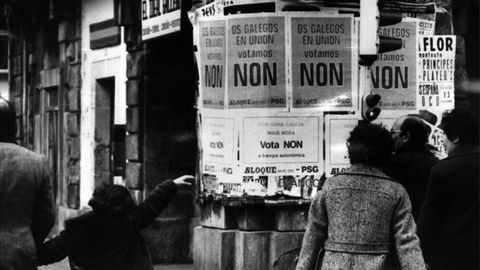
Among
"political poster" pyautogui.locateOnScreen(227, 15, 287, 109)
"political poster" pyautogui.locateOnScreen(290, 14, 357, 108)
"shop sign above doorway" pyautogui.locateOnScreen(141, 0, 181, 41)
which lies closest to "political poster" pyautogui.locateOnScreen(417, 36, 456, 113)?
"political poster" pyautogui.locateOnScreen(290, 14, 357, 108)

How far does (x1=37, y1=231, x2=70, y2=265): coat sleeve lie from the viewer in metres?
7.28

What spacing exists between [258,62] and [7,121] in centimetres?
472

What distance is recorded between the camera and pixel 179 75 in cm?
1491

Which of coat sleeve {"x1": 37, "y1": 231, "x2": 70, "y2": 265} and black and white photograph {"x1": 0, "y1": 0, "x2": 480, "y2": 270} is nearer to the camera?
black and white photograph {"x1": 0, "y1": 0, "x2": 480, "y2": 270}

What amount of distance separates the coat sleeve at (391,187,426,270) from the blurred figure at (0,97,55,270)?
6.44ft

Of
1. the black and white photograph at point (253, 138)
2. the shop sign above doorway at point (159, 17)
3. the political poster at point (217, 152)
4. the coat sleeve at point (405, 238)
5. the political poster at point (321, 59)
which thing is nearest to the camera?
the coat sleeve at point (405, 238)

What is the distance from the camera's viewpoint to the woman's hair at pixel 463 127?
7.56 m

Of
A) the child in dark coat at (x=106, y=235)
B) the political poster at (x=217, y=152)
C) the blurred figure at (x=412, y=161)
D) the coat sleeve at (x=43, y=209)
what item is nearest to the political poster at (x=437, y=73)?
the political poster at (x=217, y=152)

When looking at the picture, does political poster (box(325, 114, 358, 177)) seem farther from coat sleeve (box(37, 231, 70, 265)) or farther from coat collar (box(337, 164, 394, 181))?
coat collar (box(337, 164, 394, 181))

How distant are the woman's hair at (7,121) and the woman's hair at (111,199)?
0.79m

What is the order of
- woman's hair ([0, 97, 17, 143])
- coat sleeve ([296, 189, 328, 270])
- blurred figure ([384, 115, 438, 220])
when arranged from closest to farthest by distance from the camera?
coat sleeve ([296, 189, 328, 270]) < woman's hair ([0, 97, 17, 143]) < blurred figure ([384, 115, 438, 220])

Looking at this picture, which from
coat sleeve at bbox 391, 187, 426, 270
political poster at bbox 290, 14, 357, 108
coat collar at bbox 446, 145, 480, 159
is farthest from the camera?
political poster at bbox 290, 14, 357, 108

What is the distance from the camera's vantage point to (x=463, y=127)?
7570 mm

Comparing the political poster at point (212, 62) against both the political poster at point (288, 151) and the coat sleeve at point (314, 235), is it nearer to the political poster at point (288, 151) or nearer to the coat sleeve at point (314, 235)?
the political poster at point (288, 151)
